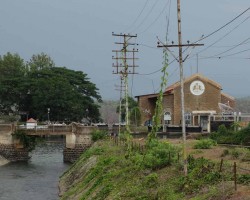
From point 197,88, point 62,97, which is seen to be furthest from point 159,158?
point 62,97

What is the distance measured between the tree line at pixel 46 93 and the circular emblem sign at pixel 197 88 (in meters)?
30.9

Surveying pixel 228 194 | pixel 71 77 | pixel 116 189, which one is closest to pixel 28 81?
pixel 71 77

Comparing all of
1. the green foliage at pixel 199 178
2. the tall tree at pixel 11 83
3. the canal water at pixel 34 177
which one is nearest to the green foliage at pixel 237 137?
the canal water at pixel 34 177

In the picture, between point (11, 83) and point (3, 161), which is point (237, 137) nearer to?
point (3, 161)

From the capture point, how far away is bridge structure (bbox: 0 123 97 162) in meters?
79.4

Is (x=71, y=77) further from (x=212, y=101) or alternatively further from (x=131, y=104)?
(x=212, y=101)

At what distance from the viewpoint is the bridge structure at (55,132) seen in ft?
261

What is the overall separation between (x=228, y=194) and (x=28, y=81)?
112 meters

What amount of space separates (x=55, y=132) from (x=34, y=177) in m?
19.2

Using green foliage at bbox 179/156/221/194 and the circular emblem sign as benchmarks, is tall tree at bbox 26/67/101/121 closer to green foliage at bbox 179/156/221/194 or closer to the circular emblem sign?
the circular emblem sign

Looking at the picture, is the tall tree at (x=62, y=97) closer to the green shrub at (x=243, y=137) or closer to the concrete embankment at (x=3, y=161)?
the concrete embankment at (x=3, y=161)

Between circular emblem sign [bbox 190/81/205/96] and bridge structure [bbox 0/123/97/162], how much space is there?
96.6 feet

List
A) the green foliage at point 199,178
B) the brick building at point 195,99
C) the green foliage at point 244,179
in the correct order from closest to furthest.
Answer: the green foliage at point 244,179, the green foliage at point 199,178, the brick building at point 195,99

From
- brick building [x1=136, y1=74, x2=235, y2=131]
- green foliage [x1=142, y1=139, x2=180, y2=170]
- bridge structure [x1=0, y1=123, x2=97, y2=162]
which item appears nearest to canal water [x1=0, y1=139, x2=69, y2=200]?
bridge structure [x1=0, y1=123, x2=97, y2=162]
